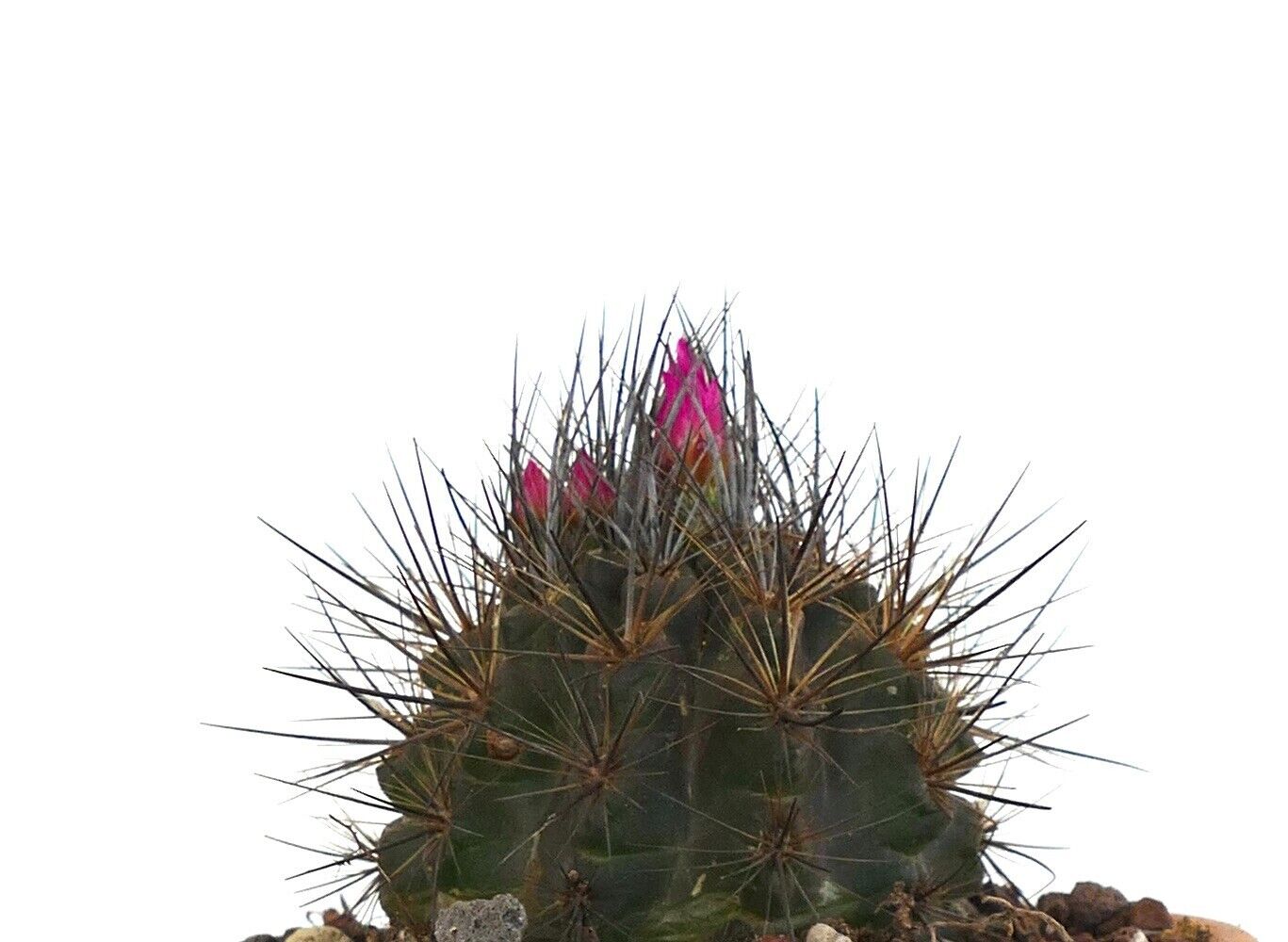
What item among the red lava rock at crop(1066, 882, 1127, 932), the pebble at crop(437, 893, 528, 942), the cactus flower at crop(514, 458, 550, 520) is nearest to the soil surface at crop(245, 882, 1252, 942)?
the red lava rock at crop(1066, 882, 1127, 932)

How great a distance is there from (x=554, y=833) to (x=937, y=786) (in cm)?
56

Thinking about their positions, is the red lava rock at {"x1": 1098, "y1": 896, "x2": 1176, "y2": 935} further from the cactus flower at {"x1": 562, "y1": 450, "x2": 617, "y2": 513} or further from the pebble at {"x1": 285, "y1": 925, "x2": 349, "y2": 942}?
the pebble at {"x1": 285, "y1": 925, "x2": 349, "y2": 942}

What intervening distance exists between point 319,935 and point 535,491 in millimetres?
774

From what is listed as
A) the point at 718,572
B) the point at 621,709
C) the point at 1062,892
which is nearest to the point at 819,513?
the point at 718,572

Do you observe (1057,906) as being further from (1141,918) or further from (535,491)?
(535,491)

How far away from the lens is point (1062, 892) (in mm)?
3074

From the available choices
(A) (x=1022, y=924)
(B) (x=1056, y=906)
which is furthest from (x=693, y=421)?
(B) (x=1056, y=906)

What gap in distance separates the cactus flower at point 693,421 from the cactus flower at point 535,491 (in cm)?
20

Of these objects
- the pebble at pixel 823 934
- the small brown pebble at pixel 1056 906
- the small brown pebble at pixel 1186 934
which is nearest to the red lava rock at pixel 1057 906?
the small brown pebble at pixel 1056 906

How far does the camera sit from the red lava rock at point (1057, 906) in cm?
A: 297

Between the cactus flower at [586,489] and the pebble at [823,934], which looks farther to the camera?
the cactus flower at [586,489]

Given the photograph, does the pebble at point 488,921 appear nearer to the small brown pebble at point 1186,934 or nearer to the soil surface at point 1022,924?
the soil surface at point 1022,924

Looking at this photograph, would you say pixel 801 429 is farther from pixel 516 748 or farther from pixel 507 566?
pixel 516 748

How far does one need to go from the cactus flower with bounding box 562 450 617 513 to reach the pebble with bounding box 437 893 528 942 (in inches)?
23.8
